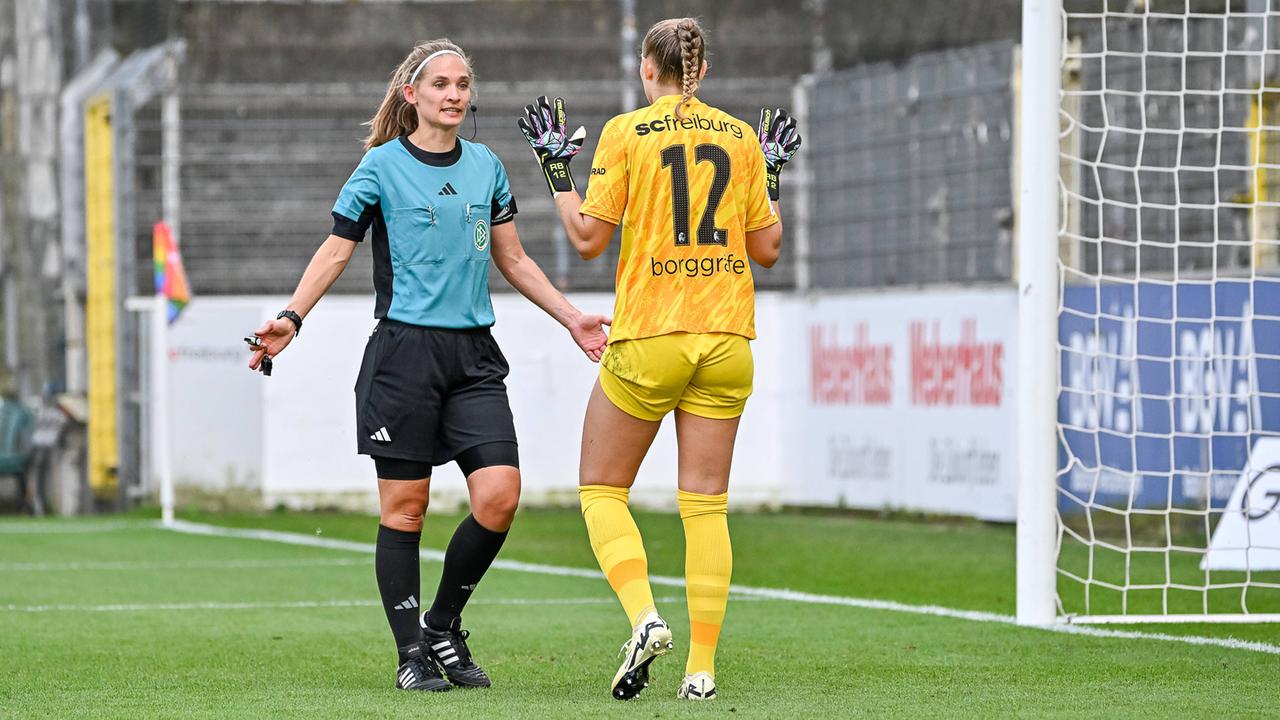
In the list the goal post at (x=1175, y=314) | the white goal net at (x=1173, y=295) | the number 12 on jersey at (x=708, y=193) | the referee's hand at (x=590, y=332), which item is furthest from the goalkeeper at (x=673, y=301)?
the white goal net at (x=1173, y=295)

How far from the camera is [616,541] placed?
561cm

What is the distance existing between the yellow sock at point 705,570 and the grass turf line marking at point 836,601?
2.12 m

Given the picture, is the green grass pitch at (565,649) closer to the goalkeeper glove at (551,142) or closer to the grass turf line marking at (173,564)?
the grass turf line marking at (173,564)

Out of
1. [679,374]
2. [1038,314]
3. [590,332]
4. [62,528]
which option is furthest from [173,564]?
[679,374]

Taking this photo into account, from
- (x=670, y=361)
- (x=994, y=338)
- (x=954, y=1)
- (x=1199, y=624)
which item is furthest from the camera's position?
(x=954, y=1)

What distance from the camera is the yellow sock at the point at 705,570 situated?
5.54 metres

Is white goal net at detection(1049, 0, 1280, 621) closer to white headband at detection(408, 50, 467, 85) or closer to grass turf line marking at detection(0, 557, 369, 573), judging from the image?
grass turf line marking at detection(0, 557, 369, 573)

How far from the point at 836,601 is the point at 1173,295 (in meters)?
3.70

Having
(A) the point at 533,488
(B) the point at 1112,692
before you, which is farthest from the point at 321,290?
(A) the point at 533,488

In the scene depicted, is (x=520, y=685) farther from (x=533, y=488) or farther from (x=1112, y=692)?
(x=533, y=488)

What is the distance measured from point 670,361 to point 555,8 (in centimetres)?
1392

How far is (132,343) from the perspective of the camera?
720 inches

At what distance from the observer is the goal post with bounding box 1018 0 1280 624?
9453 millimetres

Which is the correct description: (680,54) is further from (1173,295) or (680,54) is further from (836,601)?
(1173,295)
